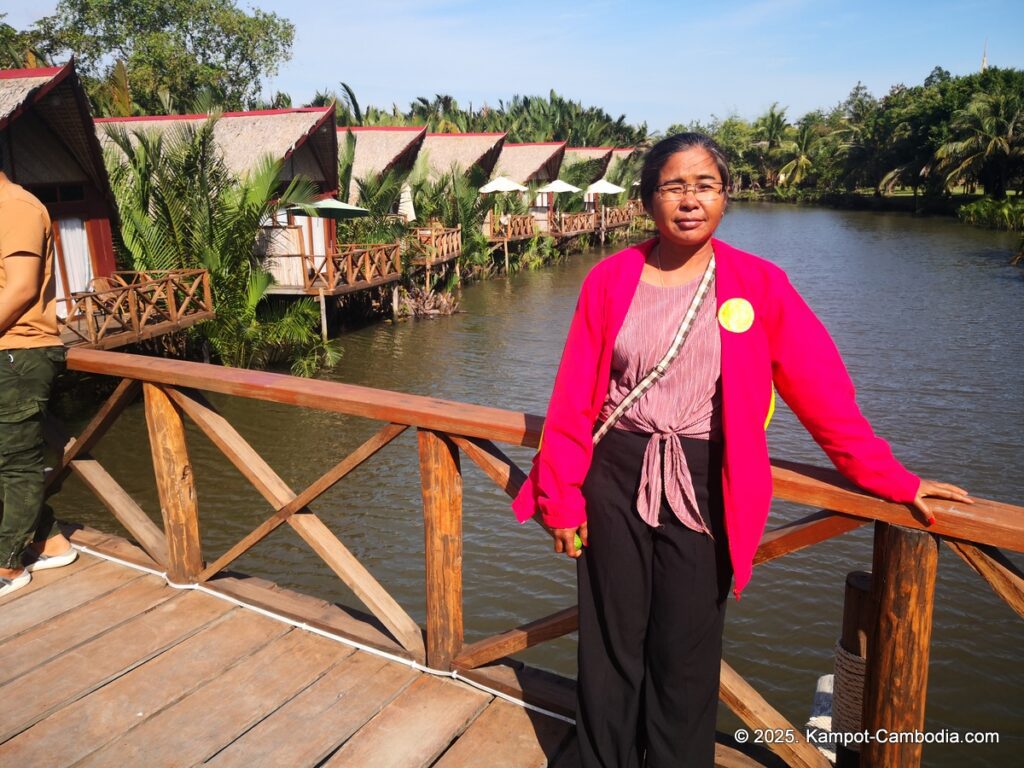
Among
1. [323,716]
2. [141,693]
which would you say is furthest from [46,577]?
[323,716]

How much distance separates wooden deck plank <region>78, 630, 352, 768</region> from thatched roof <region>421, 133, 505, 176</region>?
2218 cm

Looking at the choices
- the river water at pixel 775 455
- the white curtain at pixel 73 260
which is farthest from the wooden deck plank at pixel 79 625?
the white curtain at pixel 73 260

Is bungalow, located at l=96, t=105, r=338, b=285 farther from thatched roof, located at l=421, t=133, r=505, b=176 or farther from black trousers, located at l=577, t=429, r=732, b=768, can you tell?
black trousers, located at l=577, t=429, r=732, b=768

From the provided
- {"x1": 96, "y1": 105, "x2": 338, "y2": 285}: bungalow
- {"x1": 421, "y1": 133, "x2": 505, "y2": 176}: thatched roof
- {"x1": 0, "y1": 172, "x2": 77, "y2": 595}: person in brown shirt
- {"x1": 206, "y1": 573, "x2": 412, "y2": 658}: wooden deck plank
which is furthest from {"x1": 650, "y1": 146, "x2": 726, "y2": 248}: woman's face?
{"x1": 421, "y1": 133, "x2": 505, "y2": 176}: thatched roof

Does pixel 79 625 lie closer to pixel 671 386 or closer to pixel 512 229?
pixel 671 386

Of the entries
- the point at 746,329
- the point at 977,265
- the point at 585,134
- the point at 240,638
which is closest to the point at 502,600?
the point at 240,638

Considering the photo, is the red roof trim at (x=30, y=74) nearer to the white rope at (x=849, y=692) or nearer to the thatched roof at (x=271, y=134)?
the thatched roof at (x=271, y=134)

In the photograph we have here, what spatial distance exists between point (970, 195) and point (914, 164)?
333 centimetres

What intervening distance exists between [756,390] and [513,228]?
2456 cm

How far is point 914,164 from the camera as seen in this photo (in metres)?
43.0

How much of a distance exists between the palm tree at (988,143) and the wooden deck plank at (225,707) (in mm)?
40628

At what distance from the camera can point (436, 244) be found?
20062 millimetres

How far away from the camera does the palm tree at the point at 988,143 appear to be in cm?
3538

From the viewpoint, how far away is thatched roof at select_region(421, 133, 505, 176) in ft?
80.0
